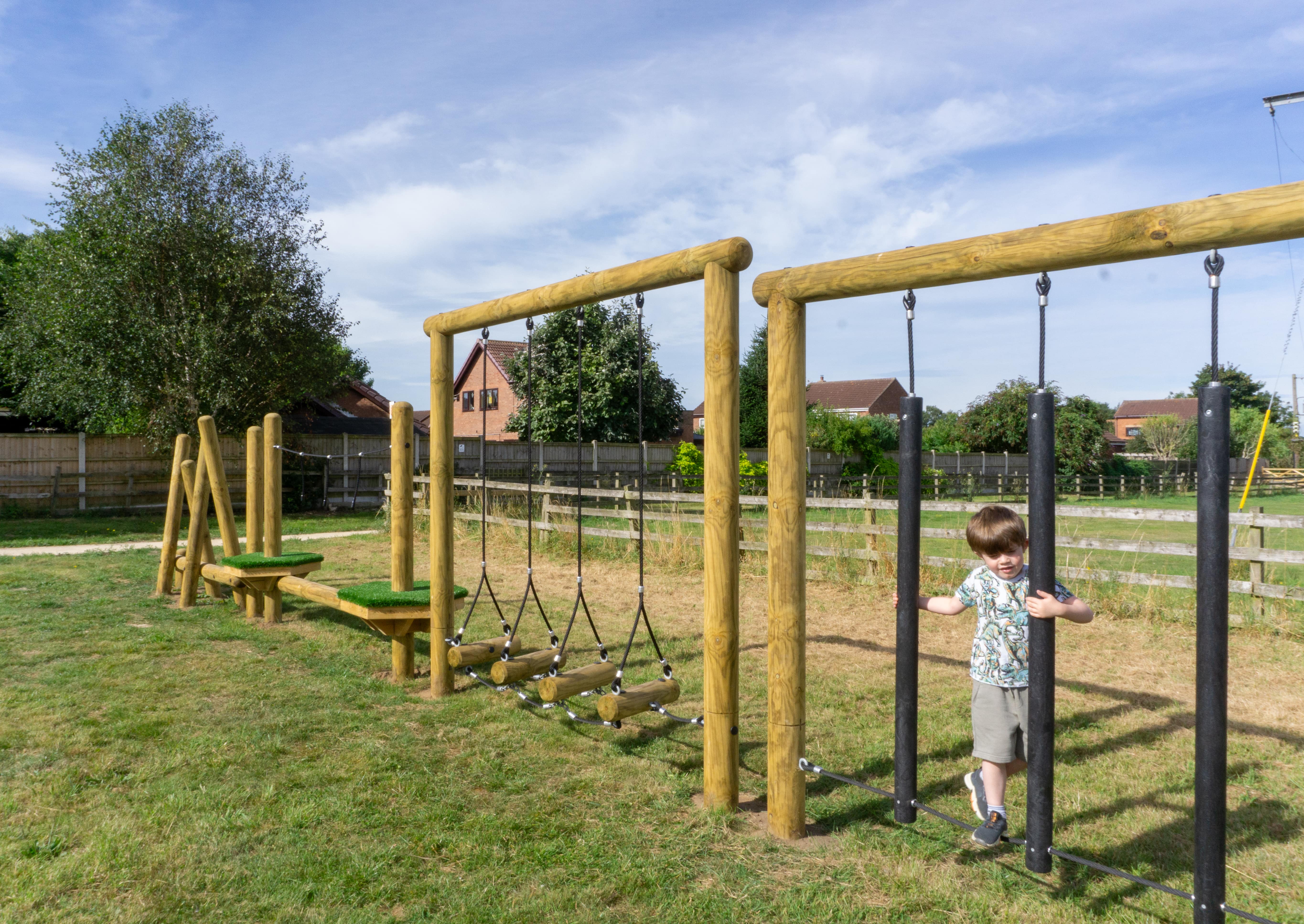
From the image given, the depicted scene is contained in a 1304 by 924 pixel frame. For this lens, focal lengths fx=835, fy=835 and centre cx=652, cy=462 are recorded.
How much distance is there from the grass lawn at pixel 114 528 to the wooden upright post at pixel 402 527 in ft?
31.7

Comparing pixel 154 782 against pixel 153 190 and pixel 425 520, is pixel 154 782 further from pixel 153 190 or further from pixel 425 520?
pixel 153 190

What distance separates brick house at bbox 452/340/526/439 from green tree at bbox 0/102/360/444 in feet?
38.8

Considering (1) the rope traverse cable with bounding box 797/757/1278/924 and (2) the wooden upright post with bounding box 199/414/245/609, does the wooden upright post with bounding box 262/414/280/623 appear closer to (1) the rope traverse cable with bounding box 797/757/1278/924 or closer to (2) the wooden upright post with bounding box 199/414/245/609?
(2) the wooden upright post with bounding box 199/414/245/609

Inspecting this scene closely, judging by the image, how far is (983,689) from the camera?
10.6ft

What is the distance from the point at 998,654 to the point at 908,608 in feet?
1.37

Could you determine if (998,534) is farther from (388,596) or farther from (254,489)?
(254,489)

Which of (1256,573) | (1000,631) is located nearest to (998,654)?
(1000,631)

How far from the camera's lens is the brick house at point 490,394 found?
35969 millimetres

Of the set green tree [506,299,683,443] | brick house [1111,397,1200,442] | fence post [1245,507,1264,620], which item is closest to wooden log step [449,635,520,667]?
fence post [1245,507,1264,620]

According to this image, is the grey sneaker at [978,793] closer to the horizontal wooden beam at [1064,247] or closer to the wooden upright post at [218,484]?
the horizontal wooden beam at [1064,247]

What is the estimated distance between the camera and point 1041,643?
8.91 feet

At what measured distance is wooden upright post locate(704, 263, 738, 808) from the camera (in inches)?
143

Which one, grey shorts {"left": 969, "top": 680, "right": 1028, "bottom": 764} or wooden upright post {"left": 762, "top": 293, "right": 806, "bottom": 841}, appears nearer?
grey shorts {"left": 969, "top": 680, "right": 1028, "bottom": 764}

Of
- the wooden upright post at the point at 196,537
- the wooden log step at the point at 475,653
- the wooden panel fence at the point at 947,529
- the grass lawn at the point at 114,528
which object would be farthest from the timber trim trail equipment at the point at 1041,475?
the grass lawn at the point at 114,528
